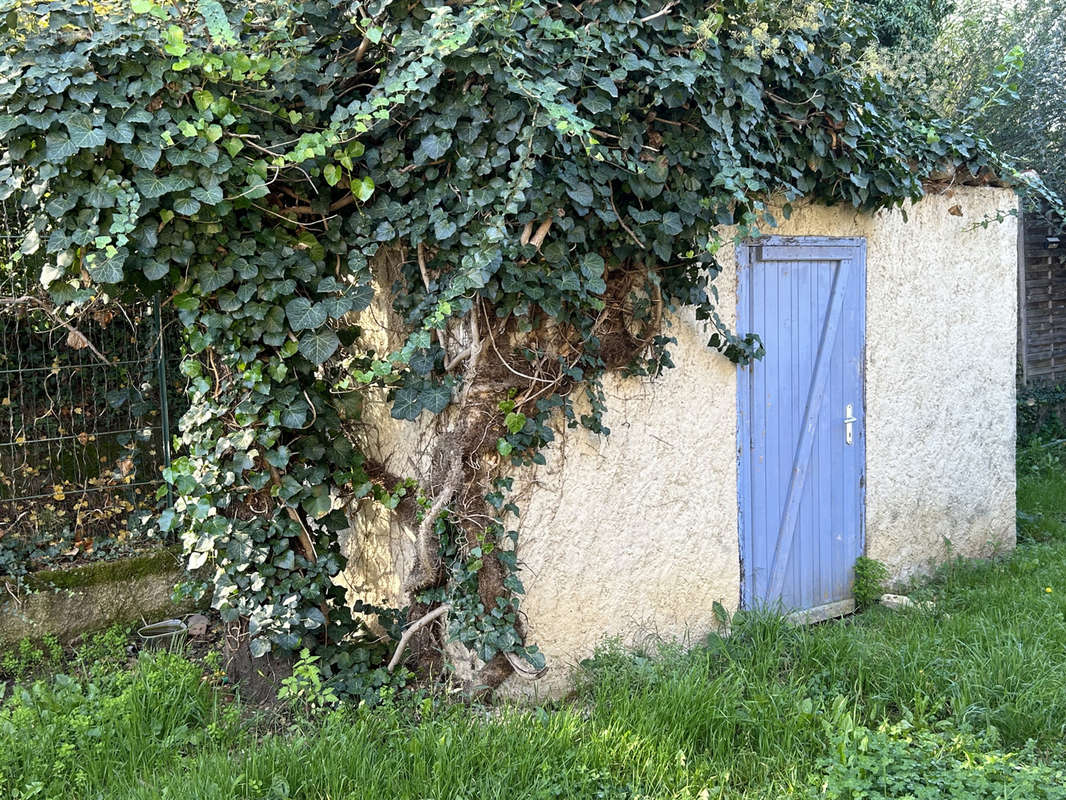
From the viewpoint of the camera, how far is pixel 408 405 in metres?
3.66

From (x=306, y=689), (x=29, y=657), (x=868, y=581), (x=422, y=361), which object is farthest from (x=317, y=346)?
(x=868, y=581)

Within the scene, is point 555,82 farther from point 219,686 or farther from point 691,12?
point 219,686

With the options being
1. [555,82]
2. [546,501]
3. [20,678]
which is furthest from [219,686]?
[555,82]

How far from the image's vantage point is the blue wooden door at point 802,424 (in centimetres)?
472

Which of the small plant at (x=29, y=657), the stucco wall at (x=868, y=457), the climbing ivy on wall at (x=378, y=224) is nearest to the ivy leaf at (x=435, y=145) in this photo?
the climbing ivy on wall at (x=378, y=224)

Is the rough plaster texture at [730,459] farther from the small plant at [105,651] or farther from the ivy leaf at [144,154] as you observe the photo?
the ivy leaf at [144,154]

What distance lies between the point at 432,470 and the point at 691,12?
222 cm

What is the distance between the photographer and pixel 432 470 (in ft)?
12.8

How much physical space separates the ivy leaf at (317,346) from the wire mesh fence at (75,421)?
149 cm

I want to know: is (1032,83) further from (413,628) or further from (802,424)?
(413,628)

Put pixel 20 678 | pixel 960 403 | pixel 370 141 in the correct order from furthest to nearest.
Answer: pixel 960 403 < pixel 20 678 < pixel 370 141

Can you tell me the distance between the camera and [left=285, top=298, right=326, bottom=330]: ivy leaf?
11.4 ft

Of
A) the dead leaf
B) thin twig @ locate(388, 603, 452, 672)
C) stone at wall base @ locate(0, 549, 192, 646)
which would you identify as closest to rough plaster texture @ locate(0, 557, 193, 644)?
stone at wall base @ locate(0, 549, 192, 646)

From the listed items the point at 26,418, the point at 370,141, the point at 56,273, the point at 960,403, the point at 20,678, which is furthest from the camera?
the point at 960,403
